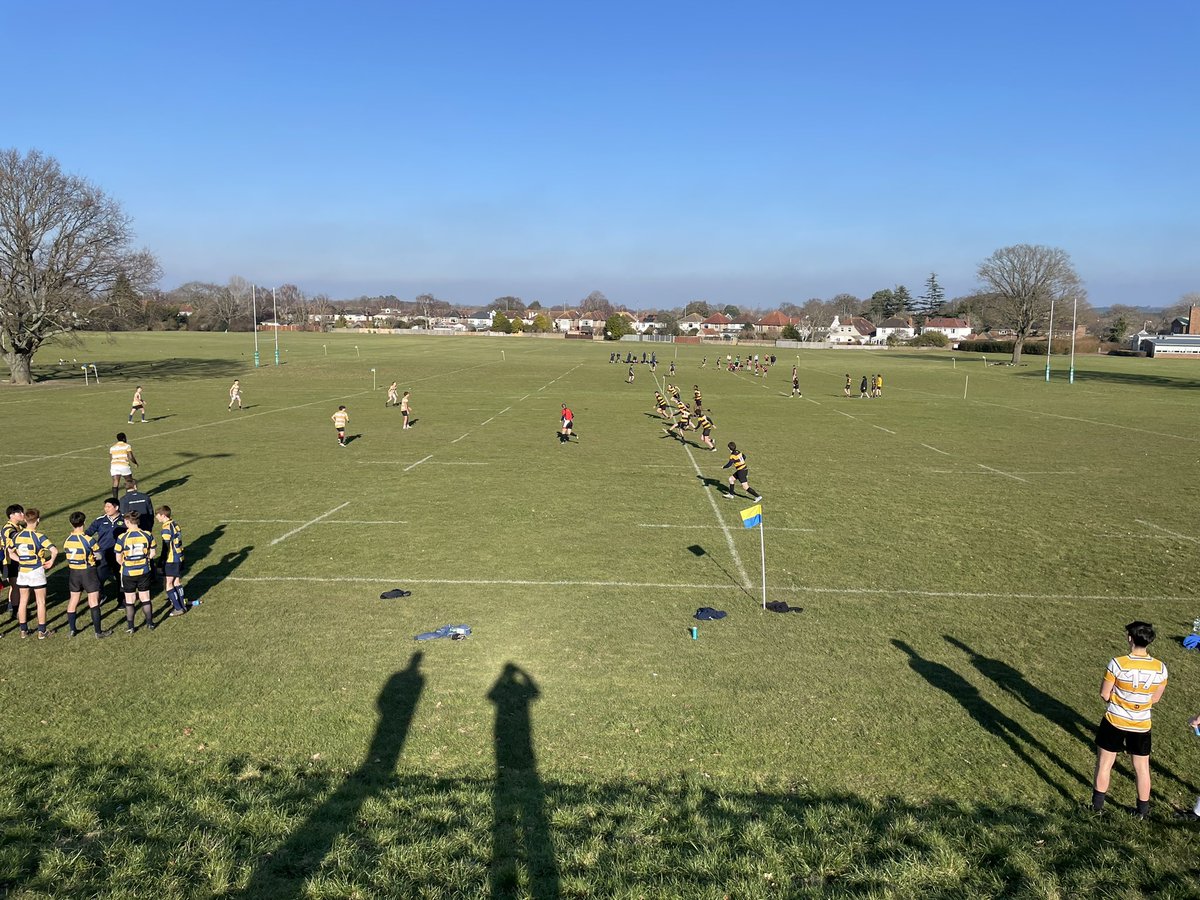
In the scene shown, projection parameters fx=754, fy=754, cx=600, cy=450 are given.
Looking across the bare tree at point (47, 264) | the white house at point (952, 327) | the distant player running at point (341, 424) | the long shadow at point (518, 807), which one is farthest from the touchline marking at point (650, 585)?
the white house at point (952, 327)

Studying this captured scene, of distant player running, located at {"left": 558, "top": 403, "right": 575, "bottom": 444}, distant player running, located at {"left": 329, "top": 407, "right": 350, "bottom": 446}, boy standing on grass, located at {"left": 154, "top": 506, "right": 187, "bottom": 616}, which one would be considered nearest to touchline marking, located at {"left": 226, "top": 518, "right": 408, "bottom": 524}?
boy standing on grass, located at {"left": 154, "top": 506, "right": 187, "bottom": 616}

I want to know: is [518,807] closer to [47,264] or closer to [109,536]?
[109,536]

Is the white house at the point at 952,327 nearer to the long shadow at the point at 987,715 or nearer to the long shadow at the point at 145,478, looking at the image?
the long shadow at the point at 145,478

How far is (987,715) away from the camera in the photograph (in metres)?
8.94

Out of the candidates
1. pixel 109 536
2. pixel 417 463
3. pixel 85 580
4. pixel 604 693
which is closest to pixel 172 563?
pixel 85 580

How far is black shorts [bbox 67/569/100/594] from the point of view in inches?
414

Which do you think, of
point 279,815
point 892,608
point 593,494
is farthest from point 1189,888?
point 593,494

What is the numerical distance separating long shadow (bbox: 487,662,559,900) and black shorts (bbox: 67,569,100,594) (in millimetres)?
5938

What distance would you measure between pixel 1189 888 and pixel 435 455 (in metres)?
23.3

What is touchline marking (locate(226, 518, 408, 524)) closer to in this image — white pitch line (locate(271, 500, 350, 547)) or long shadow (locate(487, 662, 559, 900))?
white pitch line (locate(271, 500, 350, 547))

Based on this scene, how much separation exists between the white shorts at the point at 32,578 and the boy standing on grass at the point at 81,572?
35 centimetres

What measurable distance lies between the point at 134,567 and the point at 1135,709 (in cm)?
1215

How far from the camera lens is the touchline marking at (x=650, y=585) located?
42.2 feet

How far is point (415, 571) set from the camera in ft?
45.4
